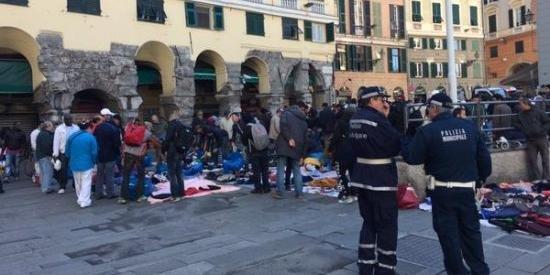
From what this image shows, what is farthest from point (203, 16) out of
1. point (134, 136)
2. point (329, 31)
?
point (134, 136)

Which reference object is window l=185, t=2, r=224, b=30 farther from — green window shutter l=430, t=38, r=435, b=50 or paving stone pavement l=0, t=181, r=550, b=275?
green window shutter l=430, t=38, r=435, b=50

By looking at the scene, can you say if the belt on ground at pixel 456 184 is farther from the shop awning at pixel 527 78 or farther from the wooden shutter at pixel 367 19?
the wooden shutter at pixel 367 19

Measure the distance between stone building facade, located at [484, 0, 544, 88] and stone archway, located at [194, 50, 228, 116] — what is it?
31736mm

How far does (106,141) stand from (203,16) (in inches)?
634

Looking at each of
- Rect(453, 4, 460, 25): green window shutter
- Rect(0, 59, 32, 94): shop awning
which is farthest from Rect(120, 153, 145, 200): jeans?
Rect(453, 4, 460, 25): green window shutter

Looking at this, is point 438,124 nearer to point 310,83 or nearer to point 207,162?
point 207,162

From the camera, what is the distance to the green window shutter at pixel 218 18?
84.5ft

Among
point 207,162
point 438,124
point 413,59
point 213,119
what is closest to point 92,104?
point 213,119

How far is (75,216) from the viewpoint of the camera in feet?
30.8

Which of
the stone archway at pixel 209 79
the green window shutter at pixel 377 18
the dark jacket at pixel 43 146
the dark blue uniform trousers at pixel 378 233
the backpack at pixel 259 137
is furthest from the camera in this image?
the green window shutter at pixel 377 18

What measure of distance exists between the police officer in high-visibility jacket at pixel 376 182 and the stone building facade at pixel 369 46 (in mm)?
31594

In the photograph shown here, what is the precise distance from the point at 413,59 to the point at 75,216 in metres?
38.7

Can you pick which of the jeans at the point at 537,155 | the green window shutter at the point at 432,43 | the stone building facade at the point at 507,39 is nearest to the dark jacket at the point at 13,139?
the jeans at the point at 537,155

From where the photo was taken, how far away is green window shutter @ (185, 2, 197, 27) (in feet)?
80.9
